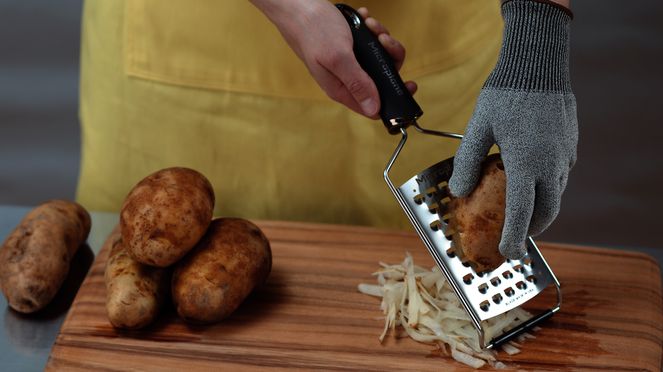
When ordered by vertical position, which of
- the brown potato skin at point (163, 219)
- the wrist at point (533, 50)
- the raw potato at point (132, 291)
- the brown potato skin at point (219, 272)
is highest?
the wrist at point (533, 50)

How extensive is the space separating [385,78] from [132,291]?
456 millimetres

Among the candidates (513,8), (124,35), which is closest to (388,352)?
(513,8)

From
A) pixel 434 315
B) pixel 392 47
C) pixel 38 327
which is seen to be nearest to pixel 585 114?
pixel 392 47

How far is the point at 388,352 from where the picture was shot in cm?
130

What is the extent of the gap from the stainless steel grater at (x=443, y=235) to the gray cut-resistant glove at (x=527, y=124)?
0.18ft

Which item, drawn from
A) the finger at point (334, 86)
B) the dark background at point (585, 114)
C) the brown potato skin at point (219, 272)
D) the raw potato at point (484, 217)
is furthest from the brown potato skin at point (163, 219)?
the dark background at point (585, 114)

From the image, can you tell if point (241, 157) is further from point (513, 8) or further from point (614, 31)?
point (614, 31)

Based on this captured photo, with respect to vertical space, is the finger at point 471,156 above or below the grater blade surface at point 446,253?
above

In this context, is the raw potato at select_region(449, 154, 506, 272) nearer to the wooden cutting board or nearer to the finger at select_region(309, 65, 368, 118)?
the wooden cutting board

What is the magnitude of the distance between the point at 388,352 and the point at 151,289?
333 millimetres

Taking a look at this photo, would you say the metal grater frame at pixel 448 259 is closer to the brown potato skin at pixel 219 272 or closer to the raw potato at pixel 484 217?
the raw potato at pixel 484 217

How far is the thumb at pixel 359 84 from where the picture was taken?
1.38 metres

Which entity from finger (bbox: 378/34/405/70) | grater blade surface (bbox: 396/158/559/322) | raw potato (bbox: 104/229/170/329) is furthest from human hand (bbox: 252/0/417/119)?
raw potato (bbox: 104/229/170/329)

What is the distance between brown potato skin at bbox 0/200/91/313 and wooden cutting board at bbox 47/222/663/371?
0.05m
